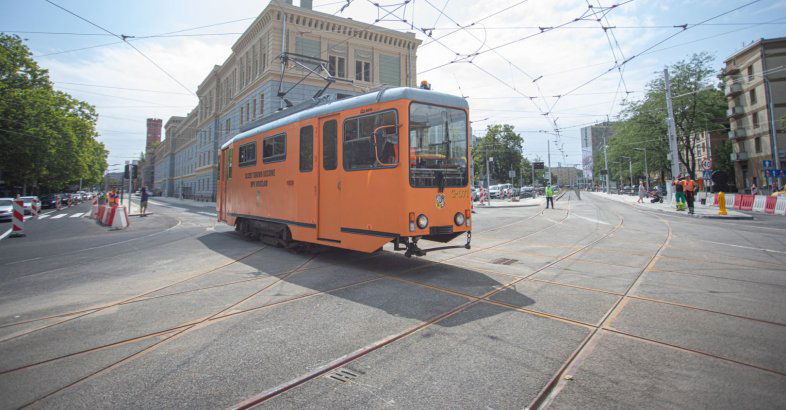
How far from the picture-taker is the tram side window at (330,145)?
6973 mm

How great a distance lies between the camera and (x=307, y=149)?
7.65 meters

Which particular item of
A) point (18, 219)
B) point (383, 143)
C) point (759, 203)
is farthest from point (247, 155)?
point (759, 203)

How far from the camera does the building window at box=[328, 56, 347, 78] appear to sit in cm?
3359

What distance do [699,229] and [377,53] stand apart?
98.3 feet

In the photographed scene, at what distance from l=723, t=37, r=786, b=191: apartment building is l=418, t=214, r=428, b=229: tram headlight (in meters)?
51.1

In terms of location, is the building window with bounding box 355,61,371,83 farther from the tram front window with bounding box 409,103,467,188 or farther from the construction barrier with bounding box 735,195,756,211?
the tram front window with bounding box 409,103,467,188

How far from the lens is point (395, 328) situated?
3879mm

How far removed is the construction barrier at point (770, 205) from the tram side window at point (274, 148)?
26.0 metres

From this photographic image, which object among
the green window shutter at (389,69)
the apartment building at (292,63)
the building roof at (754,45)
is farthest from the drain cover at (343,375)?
the building roof at (754,45)

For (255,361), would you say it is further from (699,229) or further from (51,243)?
(699,229)

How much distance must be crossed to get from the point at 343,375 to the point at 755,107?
2400 inches

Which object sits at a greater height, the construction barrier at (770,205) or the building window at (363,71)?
the building window at (363,71)

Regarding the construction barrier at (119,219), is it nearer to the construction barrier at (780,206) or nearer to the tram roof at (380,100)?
the tram roof at (380,100)

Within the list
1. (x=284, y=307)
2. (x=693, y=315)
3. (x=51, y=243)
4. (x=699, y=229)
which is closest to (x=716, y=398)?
(x=693, y=315)
